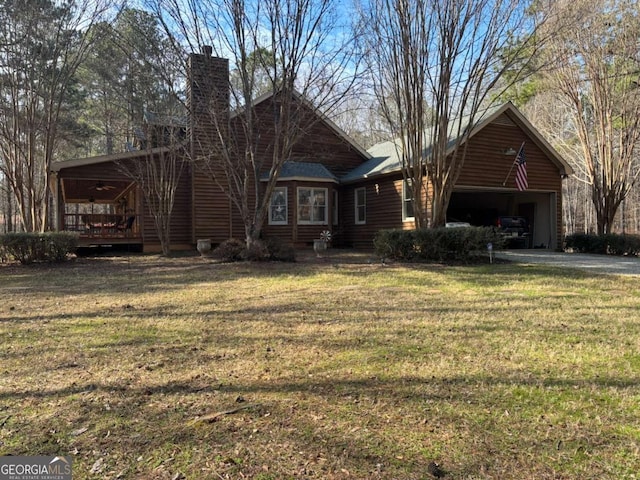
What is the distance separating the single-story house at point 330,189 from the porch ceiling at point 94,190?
104mm

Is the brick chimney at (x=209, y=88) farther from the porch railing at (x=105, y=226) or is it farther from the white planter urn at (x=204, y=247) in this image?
the porch railing at (x=105, y=226)

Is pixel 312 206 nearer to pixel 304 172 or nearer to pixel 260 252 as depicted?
pixel 304 172

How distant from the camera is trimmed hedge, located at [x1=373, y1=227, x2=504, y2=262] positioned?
10436 mm

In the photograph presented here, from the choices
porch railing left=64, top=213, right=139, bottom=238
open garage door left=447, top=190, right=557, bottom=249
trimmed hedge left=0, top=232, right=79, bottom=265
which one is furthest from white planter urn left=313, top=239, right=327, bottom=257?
porch railing left=64, top=213, right=139, bottom=238

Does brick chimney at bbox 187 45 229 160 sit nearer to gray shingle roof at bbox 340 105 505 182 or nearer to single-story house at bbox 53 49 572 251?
single-story house at bbox 53 49 572 251

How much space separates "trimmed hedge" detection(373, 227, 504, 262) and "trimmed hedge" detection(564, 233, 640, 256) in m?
6.27

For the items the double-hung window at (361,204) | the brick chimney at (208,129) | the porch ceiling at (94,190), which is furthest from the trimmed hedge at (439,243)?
the porch ceiling at (94,190)

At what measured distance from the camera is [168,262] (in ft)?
40.0

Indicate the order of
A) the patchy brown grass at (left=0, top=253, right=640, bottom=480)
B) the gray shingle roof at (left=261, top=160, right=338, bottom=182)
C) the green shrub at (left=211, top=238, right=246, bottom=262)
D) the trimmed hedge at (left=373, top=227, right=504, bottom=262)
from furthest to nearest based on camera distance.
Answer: the gray shingle roof at (left=261, top=160, right=338, bottom=182)
the green shrub at (left=211, top=238, right=246, bottom=262)
the trimmed hedge at (left=373, top=227, right=504, bottom=262)
the patchy brown grass at (left=0, top=253, right=640, bottom=480)

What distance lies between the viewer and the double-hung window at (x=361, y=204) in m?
17.3

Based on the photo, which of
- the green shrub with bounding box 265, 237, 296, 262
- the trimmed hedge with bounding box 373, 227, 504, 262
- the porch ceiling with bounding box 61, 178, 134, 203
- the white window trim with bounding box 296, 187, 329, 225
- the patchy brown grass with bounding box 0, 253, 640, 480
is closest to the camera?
the patchy brown grass with bounding box 0, 253, 640, 480

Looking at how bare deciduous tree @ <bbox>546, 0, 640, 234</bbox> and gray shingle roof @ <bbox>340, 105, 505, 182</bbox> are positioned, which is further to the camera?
bare deciduous tree @ <bbox>546, 0, 640, 234</bbox>

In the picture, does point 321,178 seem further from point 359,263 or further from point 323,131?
point 359,263

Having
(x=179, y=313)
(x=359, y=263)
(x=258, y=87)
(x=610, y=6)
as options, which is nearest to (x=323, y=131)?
(x=258, y=87)
